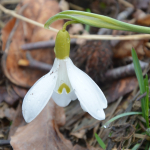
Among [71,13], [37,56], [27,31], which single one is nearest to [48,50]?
[37,56]

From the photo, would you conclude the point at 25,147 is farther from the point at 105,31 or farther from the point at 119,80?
the point at 105,31

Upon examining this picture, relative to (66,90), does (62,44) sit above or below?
above

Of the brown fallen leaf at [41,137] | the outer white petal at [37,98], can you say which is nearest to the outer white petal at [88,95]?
the outer white petal at [37,98]

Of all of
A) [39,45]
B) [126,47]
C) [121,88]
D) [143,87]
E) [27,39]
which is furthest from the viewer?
[27,39]

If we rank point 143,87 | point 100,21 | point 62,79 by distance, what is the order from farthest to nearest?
point 143,87
point 62,79
point 100,21

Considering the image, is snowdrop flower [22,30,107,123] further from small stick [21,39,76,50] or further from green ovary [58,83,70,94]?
small stick [21,39,76,50]

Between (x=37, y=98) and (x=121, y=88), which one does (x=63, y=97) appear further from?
(x=121, y=88)

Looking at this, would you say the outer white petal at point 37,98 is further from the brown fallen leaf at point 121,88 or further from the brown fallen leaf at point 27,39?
the brown fallen leaf at point 27,39

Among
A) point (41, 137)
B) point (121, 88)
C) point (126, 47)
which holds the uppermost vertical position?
point (126, 47)

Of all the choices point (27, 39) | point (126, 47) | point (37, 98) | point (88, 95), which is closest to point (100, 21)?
point (88, 95)
